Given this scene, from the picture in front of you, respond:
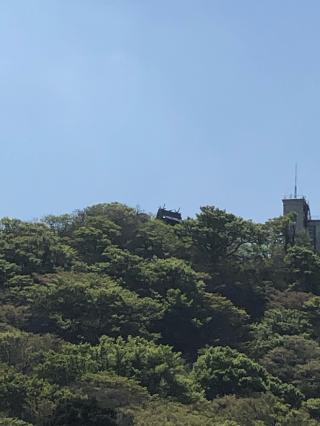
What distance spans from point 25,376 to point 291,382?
1387 centimetres

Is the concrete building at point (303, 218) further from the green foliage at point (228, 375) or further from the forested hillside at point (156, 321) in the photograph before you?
the green foliage at point (228, 375)

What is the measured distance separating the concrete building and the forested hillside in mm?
7228

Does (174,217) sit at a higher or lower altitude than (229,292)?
higher

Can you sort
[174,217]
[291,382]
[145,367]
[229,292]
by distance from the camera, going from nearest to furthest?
[145,367], [291,382], [229,292], [174,217]

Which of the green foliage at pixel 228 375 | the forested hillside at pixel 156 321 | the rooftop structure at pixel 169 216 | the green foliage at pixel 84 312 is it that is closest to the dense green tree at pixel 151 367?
the forested hillside at pixel 156 321

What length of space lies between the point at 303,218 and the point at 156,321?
25602 millimetres

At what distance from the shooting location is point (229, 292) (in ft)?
170

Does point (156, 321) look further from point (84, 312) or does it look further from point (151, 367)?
point (151, 367)

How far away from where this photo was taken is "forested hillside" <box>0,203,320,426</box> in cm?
3159

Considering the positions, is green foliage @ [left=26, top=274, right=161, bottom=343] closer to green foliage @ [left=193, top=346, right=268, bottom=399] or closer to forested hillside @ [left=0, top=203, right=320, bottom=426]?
forested hillside @ [left=0, top=203, right=320, bottom=426]

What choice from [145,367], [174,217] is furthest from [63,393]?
[174,217]

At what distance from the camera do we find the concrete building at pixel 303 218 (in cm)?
6662

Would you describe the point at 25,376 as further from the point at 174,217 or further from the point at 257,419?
the point at 174,217

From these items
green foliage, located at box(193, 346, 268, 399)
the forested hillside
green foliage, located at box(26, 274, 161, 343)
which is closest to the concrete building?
the forested hillside
